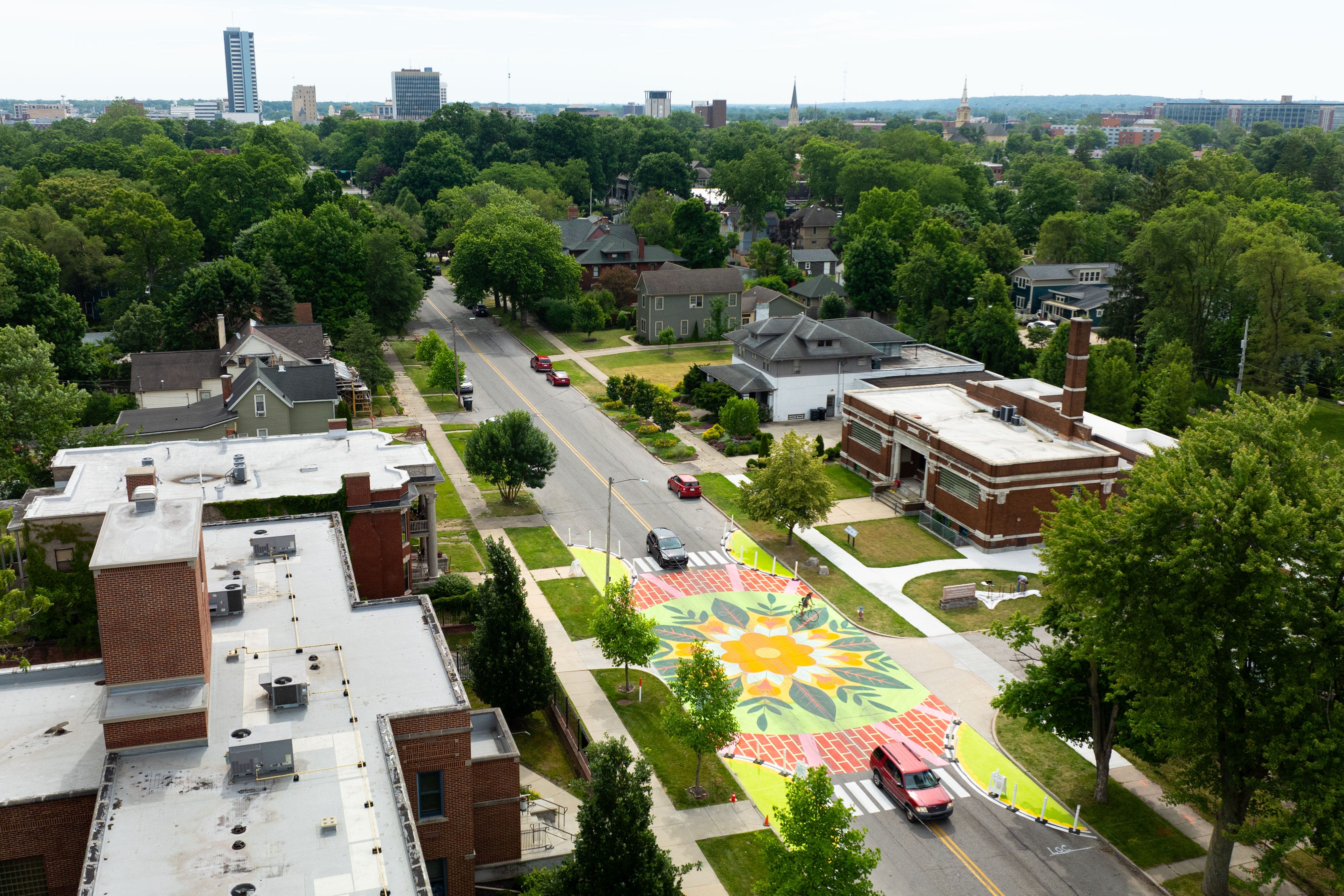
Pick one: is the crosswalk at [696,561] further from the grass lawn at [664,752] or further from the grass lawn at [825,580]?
the grass lawn at [664,752]

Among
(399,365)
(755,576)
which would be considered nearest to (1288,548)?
(755,576)

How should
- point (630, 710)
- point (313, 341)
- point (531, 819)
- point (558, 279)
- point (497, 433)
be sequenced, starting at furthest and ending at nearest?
point (558, 279), point (313, 341), point (497, 433), point (630, 710), point (531, 819)

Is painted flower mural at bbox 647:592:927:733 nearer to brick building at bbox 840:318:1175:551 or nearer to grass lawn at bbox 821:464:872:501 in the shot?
brick building at bbox 840:318:1175:551

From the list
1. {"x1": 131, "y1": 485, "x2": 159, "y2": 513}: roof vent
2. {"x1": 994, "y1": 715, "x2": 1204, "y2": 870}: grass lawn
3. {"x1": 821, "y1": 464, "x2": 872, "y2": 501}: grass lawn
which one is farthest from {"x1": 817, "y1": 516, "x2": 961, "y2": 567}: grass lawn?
{"x1": 131, "y1": 485, "x2": 159, "y2": 513}: roof vent

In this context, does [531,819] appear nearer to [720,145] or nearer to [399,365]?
[399,365]

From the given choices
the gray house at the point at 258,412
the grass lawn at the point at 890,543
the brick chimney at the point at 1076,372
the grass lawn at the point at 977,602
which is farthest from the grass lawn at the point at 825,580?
the gray house at the point at 258,412
